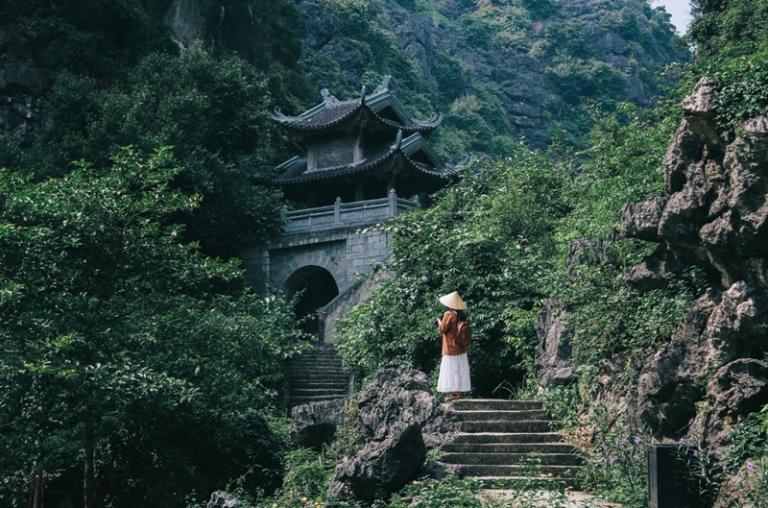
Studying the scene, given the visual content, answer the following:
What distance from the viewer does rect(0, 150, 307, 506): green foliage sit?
10.1 metres

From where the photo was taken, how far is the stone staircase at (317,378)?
795 inches

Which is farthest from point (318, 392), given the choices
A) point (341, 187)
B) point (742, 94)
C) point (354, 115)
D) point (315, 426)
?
point (742, 94)

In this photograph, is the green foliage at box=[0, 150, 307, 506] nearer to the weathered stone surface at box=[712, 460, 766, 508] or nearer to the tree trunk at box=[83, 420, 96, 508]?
the tree trunk at box=[83, 420, 96, 508]

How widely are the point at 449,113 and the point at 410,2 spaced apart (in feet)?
69.9

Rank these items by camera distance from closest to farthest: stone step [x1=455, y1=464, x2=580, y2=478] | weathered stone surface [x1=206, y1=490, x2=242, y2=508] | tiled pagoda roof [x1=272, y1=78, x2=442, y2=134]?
weathered stone surface [x1=206, y1=490, x2=242, y2=508]
stone step [x1=455, y1=464, x2=580, y2=478]
tiled pagoda roof [x1=272, y1=78, x2=442, y2=134]

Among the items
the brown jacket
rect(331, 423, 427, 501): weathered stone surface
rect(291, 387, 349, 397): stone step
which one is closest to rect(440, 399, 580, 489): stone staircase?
the brown jacket

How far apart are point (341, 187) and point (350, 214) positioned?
126 inches

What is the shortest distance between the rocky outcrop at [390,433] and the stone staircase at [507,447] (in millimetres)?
324

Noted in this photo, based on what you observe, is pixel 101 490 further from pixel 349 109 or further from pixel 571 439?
pixel 349 109

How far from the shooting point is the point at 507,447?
416 inches

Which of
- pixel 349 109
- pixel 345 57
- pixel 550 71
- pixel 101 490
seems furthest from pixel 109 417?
pixel 550 71

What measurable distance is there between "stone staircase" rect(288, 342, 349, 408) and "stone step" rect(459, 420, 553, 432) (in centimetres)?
856

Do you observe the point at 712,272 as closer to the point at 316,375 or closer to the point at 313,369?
the point at 316,375

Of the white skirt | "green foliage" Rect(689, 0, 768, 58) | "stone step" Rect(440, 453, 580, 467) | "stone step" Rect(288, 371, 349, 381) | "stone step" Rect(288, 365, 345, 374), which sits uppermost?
"green foliage" Rect(689, 0, 768, 58)
